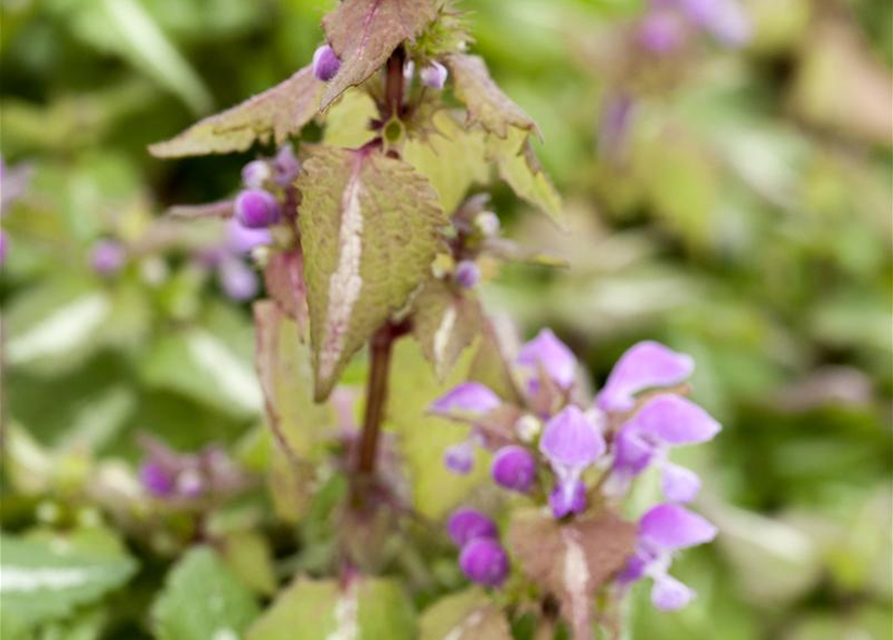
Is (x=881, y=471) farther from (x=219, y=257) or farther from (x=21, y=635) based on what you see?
(x=21, y=635)

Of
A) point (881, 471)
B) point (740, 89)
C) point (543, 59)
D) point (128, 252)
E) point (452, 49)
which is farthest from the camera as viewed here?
point (740, 89)

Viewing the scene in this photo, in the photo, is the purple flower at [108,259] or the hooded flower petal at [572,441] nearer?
the hooded flower petal at [572,441]

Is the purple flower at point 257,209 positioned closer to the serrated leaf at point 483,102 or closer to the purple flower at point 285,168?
the purple flower at point 285,168

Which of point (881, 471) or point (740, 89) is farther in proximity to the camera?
point (740, 89)

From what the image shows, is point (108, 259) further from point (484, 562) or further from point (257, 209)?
point (484, 562)

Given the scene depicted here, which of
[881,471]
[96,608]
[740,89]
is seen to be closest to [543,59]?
[740,89]

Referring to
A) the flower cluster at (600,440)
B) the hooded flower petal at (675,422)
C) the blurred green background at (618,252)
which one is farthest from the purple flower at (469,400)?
the blurred green background at (618,252)
